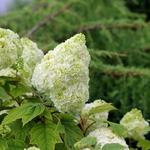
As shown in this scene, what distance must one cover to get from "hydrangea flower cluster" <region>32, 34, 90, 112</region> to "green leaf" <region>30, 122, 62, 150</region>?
106 millimetres

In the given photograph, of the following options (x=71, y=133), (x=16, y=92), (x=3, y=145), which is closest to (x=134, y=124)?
(x=71, y=133)

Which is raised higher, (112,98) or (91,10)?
(91,10)

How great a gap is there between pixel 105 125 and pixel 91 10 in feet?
Result: 10.8

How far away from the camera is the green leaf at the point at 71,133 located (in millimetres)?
1552

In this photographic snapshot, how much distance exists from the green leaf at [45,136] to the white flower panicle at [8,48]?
31cm

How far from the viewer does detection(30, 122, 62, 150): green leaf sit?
1488 mm

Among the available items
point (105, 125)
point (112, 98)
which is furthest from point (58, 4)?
point (105, 125)

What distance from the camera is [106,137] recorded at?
1.62 m

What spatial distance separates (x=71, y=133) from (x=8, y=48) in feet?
1.54

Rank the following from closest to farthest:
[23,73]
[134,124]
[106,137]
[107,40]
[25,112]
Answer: [25,112], [106,137], [23,73], [134,124], [107,40]

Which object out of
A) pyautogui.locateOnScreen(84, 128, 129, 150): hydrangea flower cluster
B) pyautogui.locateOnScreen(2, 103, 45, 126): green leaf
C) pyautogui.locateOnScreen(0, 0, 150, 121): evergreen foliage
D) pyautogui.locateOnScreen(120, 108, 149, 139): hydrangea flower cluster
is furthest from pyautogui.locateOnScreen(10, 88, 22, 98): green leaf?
pyautogui.locateOnScreen(0, 0, 150, 121): evergreen foliage

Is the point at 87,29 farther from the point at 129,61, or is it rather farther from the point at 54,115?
the point at 54,115

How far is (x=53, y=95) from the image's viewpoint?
4.98 ft

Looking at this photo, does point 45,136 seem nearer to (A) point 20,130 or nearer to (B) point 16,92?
(A) point 20,130
